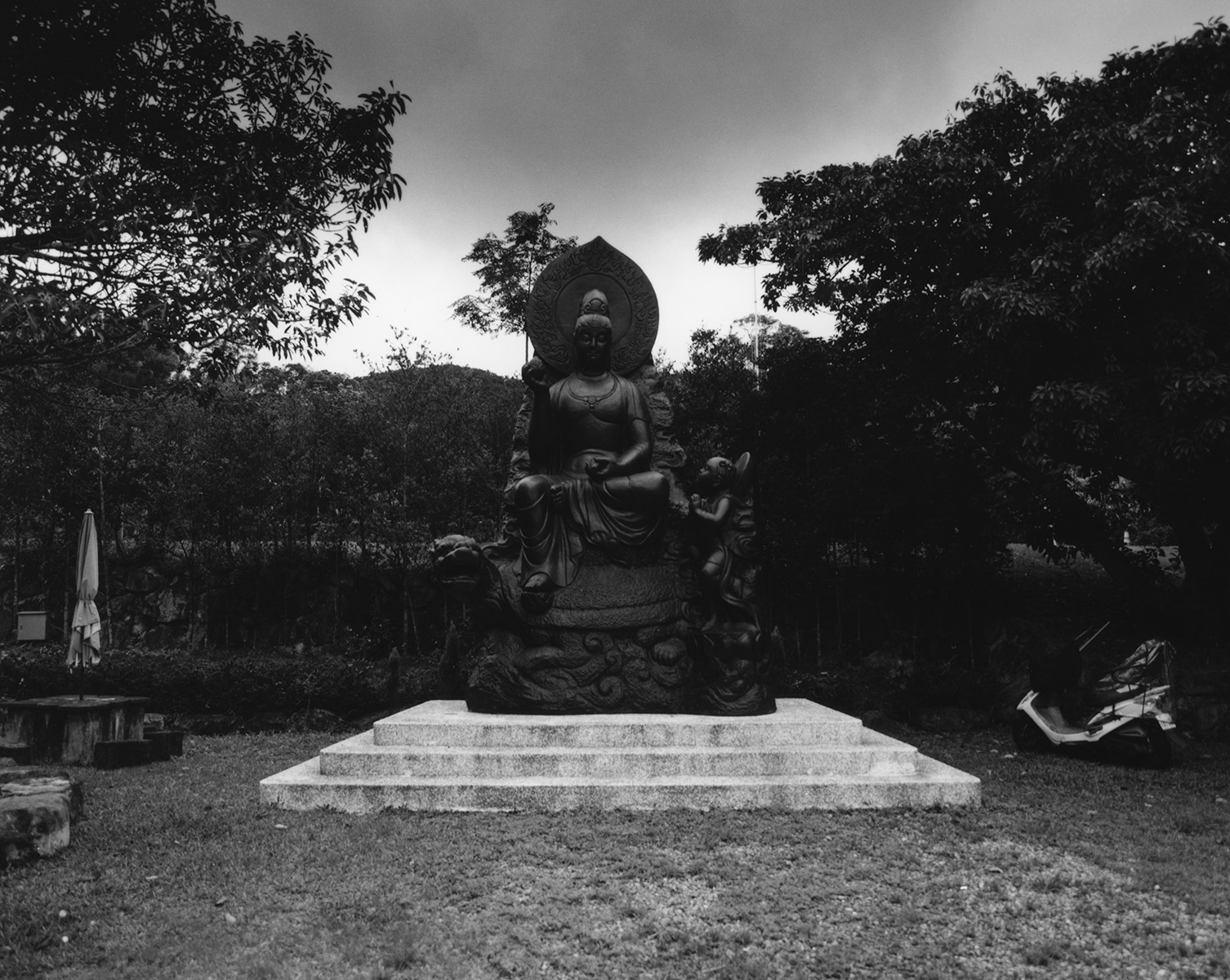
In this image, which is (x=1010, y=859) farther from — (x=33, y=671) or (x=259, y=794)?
(x=33, y=671)

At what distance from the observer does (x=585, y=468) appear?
717 centimetres

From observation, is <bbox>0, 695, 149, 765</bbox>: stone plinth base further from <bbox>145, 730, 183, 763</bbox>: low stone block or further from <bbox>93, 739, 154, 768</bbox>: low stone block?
<bbox>145, 730, 183, 763</bbox>: low stone block

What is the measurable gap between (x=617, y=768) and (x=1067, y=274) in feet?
17.9

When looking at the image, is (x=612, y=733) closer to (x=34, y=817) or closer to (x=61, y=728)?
(x=34, y=817)

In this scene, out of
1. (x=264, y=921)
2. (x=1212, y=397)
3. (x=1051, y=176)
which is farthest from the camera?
(x=1051, y=176)

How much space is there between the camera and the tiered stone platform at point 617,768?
542 cm

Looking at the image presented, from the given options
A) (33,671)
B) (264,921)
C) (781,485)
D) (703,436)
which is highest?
(703,436)

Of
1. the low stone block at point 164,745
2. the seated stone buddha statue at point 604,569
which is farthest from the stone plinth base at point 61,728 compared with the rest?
the seated stone buddha statue at point 604,569

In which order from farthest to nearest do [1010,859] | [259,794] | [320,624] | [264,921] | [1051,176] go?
[320,624], [1051,176], [259,794], [1010,859], [264,921]

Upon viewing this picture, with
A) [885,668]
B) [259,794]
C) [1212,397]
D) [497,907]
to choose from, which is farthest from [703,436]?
[497,907]

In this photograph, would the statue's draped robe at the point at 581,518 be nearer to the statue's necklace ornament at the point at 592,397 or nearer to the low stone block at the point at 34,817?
the statue's necklace ornament at the point at 592,397

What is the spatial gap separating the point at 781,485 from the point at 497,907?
25.7 feet

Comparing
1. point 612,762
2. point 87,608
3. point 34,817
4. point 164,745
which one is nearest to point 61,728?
point 164,745

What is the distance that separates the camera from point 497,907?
390cm
